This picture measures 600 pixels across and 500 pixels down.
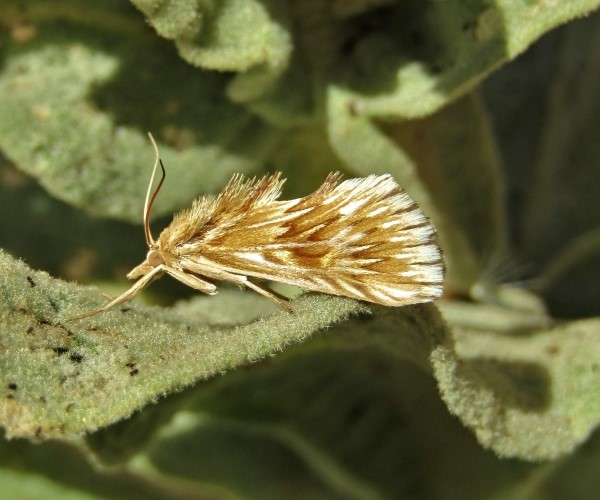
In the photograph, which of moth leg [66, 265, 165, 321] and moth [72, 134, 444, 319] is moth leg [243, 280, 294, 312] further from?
moth leg [66, 265, 165, 321]

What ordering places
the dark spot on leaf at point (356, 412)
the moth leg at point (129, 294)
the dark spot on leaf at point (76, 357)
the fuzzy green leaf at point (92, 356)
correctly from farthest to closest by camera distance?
the dark spot on leaf at point (356, 412) → the moth leg at point (129, 294) → the dark spot on leaf at point (76, 357) → the fuzzy green leaf at point (92, 356)

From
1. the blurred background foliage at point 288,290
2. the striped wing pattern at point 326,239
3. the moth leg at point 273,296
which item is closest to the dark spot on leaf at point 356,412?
the blurred background foliage at point 288,290

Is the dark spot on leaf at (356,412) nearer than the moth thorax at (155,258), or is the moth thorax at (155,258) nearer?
the moth thorax at (155,258)

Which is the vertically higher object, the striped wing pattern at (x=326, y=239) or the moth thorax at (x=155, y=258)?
the moth thorax at (x=155, y=258)

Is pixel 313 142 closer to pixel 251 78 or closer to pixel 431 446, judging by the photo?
pixel 251 78

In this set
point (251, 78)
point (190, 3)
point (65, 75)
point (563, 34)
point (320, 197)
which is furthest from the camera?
point (563, 34)

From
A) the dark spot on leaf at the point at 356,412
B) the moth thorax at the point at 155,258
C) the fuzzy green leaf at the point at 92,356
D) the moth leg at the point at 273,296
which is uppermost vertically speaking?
the moth thorax at the point at 155,258

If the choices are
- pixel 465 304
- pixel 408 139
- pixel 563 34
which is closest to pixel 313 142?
pixel 408 139

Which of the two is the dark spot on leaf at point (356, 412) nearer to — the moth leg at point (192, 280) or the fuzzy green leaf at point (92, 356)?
the moth leg at point (192, 280)
